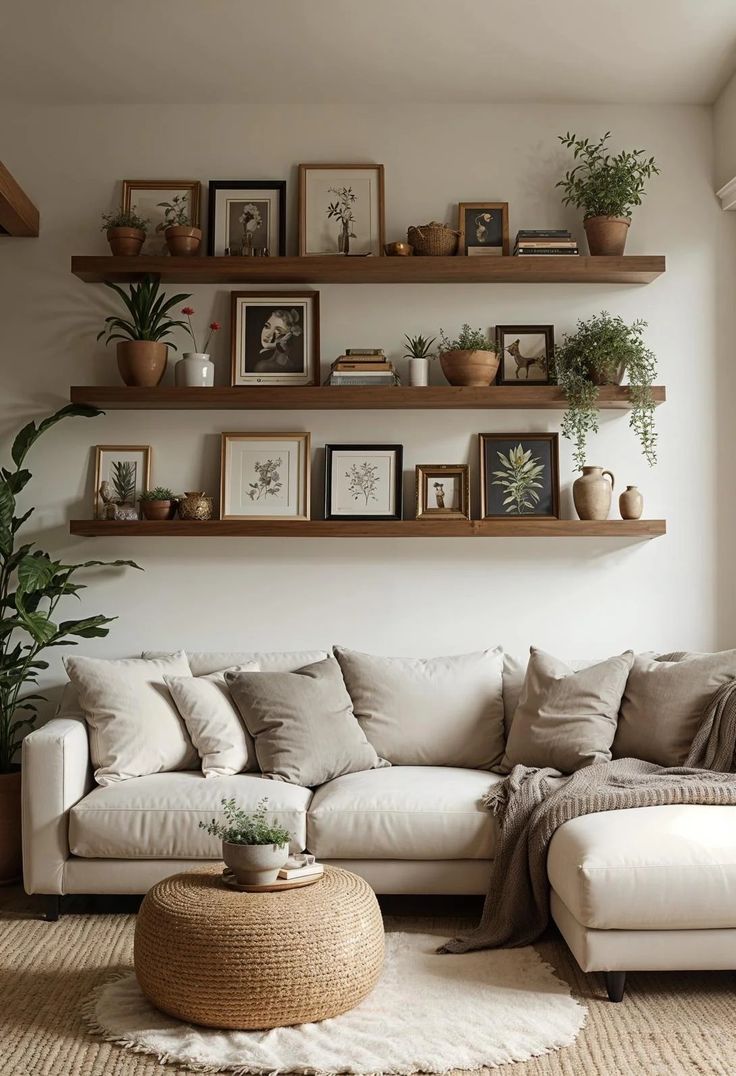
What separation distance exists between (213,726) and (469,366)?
1.70 meters

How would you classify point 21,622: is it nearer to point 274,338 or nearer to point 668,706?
point 274,338

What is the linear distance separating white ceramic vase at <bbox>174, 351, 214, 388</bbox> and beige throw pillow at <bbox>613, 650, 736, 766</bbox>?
79.3 inches

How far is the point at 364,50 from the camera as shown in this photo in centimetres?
402

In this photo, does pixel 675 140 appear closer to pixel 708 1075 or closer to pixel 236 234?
pixel 236 234

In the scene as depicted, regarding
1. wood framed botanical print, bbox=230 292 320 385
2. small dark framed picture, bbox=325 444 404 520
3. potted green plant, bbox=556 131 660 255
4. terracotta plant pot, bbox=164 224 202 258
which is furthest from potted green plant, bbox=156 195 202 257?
potted green plant, bbox=556 131 660 255

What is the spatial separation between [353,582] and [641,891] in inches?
76.4

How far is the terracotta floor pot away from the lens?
12.0 feet

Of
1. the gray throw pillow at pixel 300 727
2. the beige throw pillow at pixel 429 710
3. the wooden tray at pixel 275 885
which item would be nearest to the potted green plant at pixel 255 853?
the wooden tray at pixel 275 885

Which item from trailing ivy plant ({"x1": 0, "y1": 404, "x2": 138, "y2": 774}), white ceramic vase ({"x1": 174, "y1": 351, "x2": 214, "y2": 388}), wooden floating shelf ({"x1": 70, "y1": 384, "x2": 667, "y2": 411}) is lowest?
trailing ivy plant ({"x1": 0, "y1": 404, "x2": 138, "y2": 774})

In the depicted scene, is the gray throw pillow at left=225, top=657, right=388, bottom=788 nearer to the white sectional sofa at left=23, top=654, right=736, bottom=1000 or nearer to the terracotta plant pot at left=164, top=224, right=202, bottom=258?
the white sectional sofa at left=23, top=654, right=736, bottom=1000

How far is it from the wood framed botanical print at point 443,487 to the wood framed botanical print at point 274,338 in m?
0.60

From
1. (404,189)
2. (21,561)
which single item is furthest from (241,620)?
(404,189)

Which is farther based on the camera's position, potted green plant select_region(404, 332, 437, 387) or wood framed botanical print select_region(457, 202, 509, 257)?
wood framed botanical print select_region(457, 202, 509, 257)

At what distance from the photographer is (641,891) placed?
8.61ft
